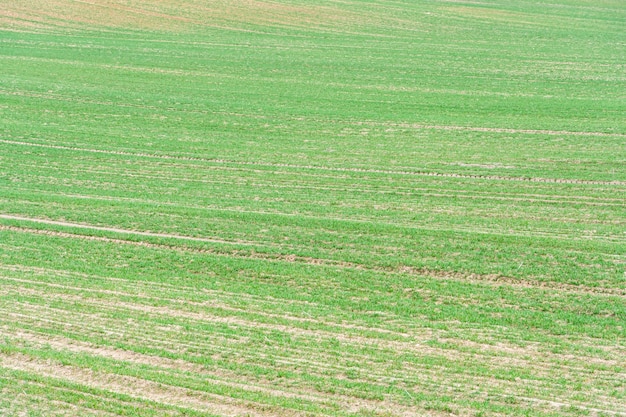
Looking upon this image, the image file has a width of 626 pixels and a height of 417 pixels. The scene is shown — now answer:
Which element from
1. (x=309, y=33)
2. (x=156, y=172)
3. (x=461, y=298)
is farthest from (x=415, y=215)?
(x=309, y=33)

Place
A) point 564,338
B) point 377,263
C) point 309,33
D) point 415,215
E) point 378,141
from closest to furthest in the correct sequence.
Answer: point 564,338, point 377,263, point 415,215, point 378,141, point 309,33

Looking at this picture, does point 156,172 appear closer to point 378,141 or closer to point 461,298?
point 378,141

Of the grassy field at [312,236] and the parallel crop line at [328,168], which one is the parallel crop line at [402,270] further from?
the parallel crop line at [328,168]

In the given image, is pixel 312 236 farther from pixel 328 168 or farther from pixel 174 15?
pixel 174 15

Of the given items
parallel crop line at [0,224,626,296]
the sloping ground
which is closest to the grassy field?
parallel crop line at [0,224,626,296]

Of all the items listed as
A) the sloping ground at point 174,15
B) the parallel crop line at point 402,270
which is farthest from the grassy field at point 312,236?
the sloping ground at point 174,15

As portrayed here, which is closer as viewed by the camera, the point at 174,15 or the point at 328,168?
the point at 328,168

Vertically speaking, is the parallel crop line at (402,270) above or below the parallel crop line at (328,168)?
below

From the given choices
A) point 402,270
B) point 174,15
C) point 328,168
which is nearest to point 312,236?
point 402,270
